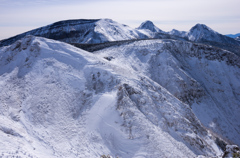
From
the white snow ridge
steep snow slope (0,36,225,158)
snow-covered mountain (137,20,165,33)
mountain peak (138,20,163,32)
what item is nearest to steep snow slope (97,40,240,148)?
the white snow ridge

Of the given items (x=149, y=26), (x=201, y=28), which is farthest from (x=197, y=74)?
(x=149, y=26)

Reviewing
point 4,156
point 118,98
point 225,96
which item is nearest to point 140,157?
point 118,98

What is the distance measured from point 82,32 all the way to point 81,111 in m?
87.1

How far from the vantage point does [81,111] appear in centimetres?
1728

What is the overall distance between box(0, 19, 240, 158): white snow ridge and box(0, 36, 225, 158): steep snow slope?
0.06 m

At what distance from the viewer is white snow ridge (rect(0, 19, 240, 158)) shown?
14.0m

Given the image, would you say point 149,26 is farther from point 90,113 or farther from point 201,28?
point 90,113

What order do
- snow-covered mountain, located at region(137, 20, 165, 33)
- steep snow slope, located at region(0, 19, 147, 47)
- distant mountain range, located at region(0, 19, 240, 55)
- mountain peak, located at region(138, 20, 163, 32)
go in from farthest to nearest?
mountain peak, located at region(138, 20, 163, 32) → snow-covered mountain, located at region(137, 20, 165, 33) → steep snow slope, located at region(0, 19, 147, 47) → distant mountain range, located at region(0, 19, 240, 55)

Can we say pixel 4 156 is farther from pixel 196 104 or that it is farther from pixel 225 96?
pixel 225 96

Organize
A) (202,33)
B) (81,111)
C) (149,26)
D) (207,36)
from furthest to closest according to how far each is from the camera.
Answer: (149,26) → (202,33) → (207,36) → (81,111)

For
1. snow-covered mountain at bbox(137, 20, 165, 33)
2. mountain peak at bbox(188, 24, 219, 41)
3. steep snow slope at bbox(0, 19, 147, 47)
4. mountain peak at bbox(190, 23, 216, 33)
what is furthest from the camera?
snow-covered mountain at bbox(137, 20, 165, 33)

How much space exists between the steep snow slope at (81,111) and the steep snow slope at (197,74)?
10012 millimetres

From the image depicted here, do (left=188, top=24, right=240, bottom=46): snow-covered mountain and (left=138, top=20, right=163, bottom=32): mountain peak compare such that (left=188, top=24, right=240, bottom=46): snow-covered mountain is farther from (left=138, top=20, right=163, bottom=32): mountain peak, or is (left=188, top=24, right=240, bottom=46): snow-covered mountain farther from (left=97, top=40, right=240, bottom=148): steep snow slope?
(left=97, top=40, right=240, bottom=148): steep snow slope

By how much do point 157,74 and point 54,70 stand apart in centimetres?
2128
